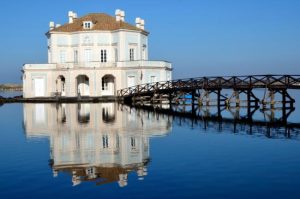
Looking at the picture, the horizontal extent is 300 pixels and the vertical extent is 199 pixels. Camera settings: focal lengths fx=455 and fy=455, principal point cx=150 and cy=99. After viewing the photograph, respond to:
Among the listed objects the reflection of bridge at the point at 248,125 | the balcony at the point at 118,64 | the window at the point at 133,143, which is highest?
the balcony at the point at 118,64

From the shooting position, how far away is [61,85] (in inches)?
2254

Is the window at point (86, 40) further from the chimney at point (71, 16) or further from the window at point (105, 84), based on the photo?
the chimney at point (71, 16)

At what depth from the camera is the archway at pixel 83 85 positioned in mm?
56062

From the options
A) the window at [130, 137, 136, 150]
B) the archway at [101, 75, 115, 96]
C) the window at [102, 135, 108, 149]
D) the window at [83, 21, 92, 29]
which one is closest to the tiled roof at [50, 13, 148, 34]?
the window at [83, 21, 92, 29]

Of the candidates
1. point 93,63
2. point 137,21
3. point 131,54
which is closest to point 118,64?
point 131,54

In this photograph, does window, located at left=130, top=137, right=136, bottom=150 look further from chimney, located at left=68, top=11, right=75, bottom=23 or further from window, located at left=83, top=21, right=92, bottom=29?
chimney, located at left=68, top=11, right=75, bottom=23

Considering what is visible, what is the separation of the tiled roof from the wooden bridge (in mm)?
8491

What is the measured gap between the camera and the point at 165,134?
Result: 904 inches

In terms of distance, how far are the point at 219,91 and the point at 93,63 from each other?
695 inches

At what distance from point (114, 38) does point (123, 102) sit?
969 cm

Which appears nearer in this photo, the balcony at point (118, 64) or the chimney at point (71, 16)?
the balcony at point (118, 64)

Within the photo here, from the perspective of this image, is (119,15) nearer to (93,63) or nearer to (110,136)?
(93,63)

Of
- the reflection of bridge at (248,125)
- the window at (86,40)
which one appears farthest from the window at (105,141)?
the window at (86,40)

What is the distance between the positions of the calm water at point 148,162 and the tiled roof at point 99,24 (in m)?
32.0
